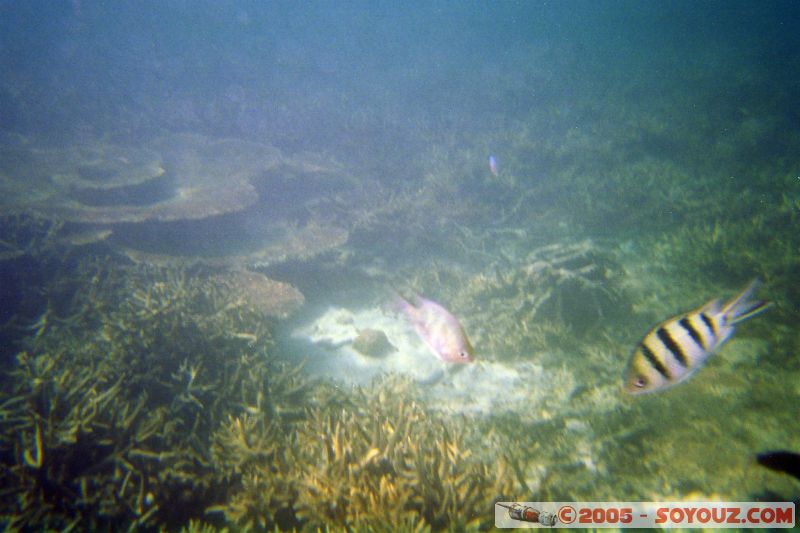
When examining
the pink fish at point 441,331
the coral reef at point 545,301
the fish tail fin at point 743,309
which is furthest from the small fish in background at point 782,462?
the coral reef at point 545,301

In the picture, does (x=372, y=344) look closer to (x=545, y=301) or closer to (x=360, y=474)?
(x=545, y=301)

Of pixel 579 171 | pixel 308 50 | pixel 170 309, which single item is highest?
pixel 308 50

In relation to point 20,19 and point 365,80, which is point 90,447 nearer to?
point 365,80

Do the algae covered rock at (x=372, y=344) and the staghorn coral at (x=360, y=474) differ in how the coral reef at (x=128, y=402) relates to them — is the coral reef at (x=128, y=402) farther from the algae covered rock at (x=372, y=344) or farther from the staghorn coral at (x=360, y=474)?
the algae covered rock at (x=372, y=344)

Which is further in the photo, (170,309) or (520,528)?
(170,309)

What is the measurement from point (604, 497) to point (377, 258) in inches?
271

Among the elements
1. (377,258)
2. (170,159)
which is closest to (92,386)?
(377,258)

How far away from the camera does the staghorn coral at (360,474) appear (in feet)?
9.25

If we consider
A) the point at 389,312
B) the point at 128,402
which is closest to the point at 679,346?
the point at 128,402

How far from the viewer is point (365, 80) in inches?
1198

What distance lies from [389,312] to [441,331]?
18.1 feet

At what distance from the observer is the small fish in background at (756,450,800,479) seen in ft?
6.26

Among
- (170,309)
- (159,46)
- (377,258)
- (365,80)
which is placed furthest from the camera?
(365,80)

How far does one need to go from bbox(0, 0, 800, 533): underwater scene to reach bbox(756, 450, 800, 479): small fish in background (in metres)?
0.01
